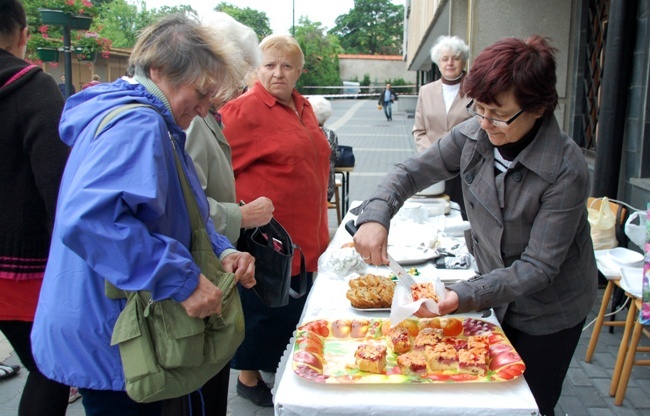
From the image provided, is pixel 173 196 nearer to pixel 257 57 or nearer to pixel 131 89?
pixel 131 89

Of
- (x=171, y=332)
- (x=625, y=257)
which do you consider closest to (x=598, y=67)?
(x=625, y=257)

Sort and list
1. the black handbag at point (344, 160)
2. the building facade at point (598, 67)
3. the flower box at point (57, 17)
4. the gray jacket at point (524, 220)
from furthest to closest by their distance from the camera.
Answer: the flower box at point (57, 17) → the black handbag at point (344, 160) → the building facade at point (598, 67) → the gray jacket at point (524, 220)

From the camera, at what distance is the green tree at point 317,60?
143 ft

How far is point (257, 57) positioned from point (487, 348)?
1608 millimetres

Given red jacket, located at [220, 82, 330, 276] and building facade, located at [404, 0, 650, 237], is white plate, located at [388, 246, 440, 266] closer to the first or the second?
red jacket, located at [220, 82, 330, 276]

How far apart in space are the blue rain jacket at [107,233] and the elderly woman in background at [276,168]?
1.21m

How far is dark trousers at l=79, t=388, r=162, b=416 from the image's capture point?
1650 millimetres

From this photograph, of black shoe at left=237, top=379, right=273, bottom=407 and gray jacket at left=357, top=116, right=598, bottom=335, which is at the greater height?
gray jacket at left=357, top=116, right=598, bottom=335

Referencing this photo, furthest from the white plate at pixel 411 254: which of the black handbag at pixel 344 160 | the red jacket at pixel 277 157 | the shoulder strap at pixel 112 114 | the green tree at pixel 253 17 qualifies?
the green tree at pixel 253 17

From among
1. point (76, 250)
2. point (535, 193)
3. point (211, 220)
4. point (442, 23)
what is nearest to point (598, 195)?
point (535, 193)

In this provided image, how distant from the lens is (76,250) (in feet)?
4.51

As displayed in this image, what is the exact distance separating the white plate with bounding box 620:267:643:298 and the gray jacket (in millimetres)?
1246

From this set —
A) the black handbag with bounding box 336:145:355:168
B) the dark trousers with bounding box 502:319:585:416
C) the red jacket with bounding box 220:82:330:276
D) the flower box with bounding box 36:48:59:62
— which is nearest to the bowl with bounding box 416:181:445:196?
the red jacket with bounding box 220:82:330:276

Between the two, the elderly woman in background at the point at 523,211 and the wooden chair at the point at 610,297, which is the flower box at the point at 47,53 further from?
the elderly woman in background at the point at 523,211
